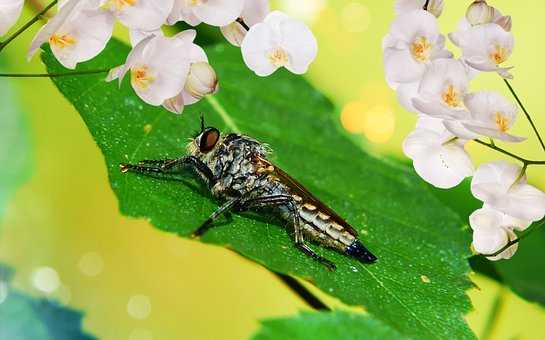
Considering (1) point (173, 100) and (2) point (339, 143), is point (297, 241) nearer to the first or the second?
(1) point (173, 100)

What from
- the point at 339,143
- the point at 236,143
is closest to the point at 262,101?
the point at 339,143

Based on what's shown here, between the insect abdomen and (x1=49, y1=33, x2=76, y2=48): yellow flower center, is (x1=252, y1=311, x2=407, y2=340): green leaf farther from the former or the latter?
(x1=49, y1=33, x2=76, y2=48): yellow flower center

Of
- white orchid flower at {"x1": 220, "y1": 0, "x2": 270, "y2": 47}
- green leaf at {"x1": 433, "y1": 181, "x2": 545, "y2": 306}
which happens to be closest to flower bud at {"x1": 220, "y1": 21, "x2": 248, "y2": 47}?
white orchid flower at {"x1": 220, "y1": 0, "x2": 270, "y2": 47}

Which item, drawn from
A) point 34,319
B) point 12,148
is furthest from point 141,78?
point 12,148

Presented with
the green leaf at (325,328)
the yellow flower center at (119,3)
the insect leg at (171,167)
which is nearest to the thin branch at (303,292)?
the green leaf at (325,328)

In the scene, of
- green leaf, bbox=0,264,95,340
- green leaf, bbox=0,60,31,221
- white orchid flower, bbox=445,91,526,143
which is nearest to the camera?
white orchid flower, bbox=445,91,526,143

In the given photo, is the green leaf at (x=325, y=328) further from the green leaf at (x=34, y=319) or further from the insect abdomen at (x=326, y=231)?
the green leaf at (x=34, y=319)

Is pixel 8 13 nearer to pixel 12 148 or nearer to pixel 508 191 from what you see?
pixel 508 191
